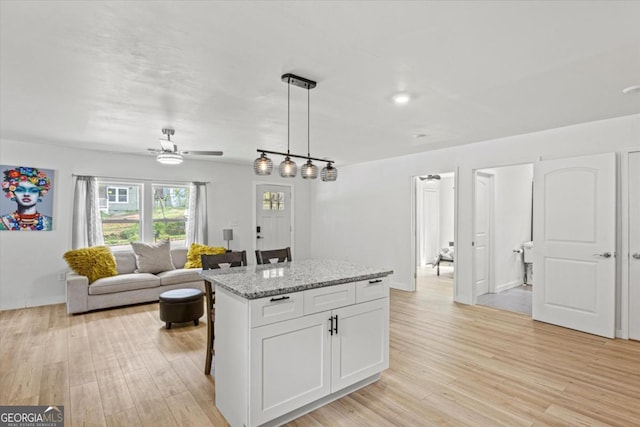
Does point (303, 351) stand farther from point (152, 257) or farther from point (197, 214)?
point (197, 214)

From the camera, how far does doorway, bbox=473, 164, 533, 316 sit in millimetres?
5246

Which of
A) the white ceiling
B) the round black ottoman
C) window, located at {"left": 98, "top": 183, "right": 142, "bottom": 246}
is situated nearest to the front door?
the white ceiling

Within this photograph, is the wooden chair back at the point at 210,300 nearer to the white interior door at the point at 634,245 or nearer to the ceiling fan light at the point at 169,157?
the ceiling fan light at the point at 169,157

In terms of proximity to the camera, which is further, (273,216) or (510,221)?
(273,216)

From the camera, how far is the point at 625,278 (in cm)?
359

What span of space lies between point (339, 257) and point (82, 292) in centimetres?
472

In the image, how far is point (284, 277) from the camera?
95.0 inches

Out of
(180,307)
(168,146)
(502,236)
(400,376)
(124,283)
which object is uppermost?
(168,146)

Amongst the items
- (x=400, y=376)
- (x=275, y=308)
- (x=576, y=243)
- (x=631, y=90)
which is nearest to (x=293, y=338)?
(x=275, y=308)

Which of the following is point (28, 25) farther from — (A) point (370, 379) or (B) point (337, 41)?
(A) point (370, 379)

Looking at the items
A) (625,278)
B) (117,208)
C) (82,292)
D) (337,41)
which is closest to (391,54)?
(337,41)

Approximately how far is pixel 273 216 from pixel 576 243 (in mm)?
5550

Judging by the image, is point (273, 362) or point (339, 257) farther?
point (339, 257)

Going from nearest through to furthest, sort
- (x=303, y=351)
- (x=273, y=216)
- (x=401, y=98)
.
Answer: (x=303, y=351) → (x=401, y=98) → (x=273, y=216)
